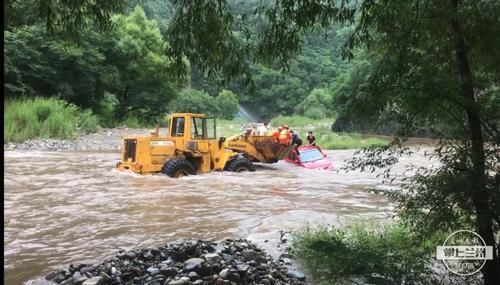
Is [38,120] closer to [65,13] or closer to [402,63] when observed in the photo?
[65,13]

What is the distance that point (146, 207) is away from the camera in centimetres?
1049

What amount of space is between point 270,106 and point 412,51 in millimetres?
60783

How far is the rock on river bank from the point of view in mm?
5203

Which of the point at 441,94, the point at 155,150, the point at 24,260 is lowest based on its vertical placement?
the point at 24,260

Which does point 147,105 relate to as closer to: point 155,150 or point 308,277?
point 155,150

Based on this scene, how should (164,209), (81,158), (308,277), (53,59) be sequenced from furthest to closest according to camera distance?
(53,59) → (81,158) → (164,209) → (308,277)

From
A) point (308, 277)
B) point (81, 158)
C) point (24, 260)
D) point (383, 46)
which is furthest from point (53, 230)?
point (81, 158)

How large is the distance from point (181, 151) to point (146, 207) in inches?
155

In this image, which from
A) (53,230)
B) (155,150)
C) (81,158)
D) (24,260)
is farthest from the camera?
(81,158)

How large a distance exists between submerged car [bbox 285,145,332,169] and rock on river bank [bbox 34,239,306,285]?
1153 cm

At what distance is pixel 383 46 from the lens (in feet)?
14.0

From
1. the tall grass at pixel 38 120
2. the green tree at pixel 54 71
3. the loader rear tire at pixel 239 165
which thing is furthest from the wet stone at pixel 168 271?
the green tree at pixel 54 71

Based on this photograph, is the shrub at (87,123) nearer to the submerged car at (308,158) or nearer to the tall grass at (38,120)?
the tall grass at (38,120)

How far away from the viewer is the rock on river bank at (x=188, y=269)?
5.20 m
